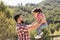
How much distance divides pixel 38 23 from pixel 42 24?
5 centimetres

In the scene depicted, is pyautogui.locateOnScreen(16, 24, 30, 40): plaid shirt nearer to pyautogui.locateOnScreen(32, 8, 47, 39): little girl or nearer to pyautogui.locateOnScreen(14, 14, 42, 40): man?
pyautogui.locateOnScreen(14, 14, 42, 40): man

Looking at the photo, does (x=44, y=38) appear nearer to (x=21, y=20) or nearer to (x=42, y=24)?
(x=42, y=24)

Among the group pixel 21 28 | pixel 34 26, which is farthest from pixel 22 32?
pixel 34 26

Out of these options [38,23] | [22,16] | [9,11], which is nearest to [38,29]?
[38,23]

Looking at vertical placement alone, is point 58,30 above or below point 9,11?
below

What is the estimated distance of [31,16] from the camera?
9.67 feet

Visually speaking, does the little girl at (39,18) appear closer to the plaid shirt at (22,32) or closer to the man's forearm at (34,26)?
the man's forearm at (34,26)

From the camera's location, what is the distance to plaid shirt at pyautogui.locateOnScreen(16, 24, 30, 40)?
111 inches

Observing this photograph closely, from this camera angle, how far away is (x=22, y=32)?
2834mm

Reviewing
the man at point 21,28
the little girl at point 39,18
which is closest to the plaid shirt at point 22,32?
the man at point 21,28

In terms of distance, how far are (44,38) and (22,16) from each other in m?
0.39

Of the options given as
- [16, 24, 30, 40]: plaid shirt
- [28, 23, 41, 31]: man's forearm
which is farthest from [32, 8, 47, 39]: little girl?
[16, 24, 30, 40]: plaid shirt

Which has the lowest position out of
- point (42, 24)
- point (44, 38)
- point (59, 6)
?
point (44, 38)

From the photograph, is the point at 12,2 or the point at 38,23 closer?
the point at 38,23
